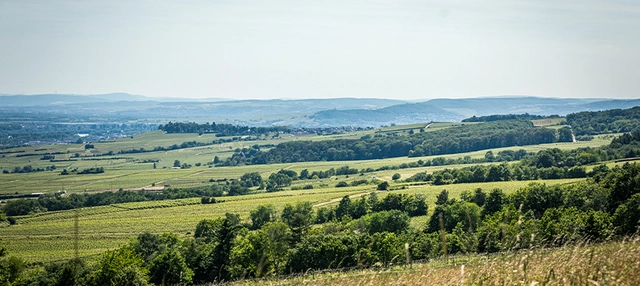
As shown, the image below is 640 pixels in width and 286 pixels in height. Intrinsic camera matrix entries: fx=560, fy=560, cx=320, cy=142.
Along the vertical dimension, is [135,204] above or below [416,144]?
below

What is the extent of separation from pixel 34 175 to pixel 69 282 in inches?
4769

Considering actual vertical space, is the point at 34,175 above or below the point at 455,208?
below

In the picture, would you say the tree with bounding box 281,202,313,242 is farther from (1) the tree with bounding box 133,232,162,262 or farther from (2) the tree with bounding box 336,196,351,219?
(1) the tree with bounding box 133,232,162,262

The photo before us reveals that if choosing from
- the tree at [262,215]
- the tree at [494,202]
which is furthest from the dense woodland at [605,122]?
the tree at [262,215]

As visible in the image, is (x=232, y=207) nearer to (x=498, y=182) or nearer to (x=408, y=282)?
(x=498, y=182)

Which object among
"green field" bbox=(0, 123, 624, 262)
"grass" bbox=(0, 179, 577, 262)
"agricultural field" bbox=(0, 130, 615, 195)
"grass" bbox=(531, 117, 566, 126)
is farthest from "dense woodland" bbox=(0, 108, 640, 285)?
"grass" bbox=(531, 117, 566, 126)

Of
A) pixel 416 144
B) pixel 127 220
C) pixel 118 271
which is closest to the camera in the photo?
pixel 118 271

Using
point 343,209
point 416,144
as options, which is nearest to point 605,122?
point 416,144

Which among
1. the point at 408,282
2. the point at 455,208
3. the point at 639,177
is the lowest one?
the point at 455,208

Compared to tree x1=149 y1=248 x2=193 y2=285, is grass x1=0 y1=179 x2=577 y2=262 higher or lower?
lower

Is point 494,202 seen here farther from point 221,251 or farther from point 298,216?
point 221,251

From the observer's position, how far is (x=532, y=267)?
798 centimetres

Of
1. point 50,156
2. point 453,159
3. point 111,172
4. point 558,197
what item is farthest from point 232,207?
point 50,156

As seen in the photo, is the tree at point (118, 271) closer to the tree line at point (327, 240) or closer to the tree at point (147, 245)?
the tree line at point (327, 240)
